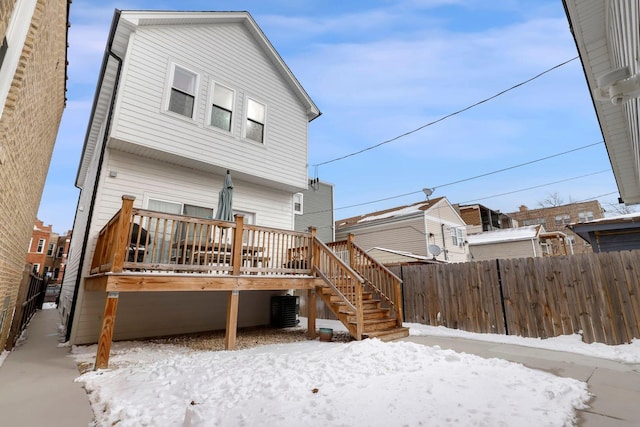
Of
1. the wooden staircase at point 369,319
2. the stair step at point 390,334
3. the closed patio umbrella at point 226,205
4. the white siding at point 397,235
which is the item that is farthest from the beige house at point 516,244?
the closed patio umbrella at point 226,205

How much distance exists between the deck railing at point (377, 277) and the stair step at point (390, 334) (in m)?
0.40

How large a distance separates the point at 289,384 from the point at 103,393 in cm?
219

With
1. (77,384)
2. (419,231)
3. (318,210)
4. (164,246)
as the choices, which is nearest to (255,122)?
(164,246)

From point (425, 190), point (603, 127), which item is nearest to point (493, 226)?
point (425, 190)

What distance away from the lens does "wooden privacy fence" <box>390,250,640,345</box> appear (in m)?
5.74

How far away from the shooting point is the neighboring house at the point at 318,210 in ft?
60.5

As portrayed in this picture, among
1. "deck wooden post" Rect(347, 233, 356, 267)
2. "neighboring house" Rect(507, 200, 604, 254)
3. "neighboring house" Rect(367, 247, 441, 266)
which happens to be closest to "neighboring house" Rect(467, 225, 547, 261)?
"neighboring house" Rect(367, 247, 441, 266)

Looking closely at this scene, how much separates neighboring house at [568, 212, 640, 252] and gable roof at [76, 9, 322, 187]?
440 inches

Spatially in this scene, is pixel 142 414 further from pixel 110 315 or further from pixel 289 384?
pixel 110 315

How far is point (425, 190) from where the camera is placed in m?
17.2

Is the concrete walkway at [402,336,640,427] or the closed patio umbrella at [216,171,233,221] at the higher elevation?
the closed patio umbrella at [216,171,233,221]

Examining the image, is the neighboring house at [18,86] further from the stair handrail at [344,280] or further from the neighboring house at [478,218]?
the neighboring house at [478,218]

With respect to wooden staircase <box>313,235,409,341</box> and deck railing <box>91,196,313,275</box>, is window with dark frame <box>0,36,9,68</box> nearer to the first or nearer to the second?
deck railing <box>91,196,313,275</box>

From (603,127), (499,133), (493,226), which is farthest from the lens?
(493,226)
